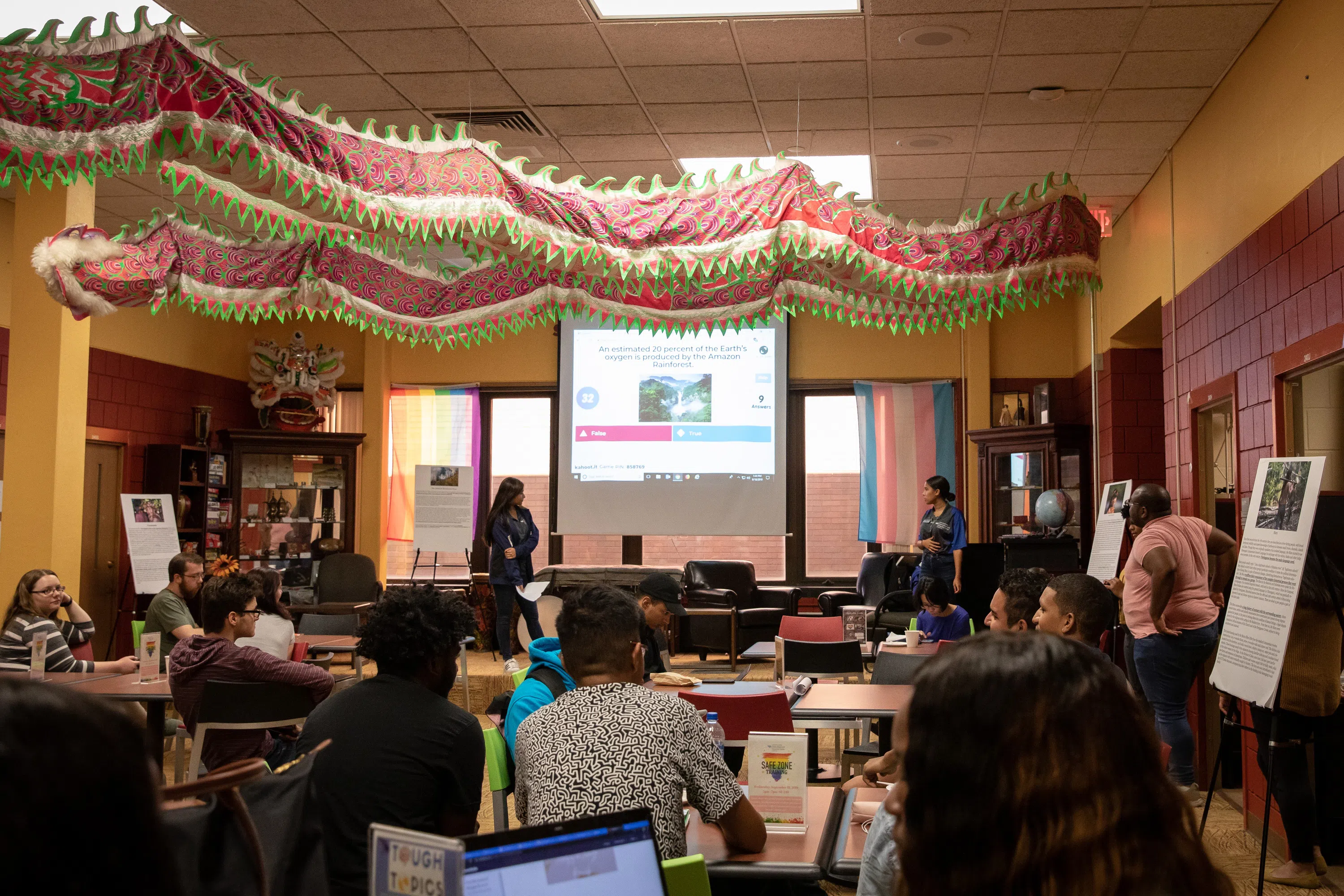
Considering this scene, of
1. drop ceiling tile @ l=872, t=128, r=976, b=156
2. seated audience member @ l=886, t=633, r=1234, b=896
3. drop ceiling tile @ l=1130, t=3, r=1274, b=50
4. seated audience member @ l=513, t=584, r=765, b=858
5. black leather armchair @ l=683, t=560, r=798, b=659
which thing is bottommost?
black leather armchair @ l=683, t=560, r=798, b=659

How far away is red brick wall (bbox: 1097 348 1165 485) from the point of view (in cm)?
823

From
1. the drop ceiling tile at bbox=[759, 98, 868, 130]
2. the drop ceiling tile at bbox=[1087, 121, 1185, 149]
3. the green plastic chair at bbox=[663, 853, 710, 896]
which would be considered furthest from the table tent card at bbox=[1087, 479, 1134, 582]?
the green plastic chair at bbox=[663, 853, 710, 896]

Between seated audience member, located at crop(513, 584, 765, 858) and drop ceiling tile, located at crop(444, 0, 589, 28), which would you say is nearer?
seated audience member, located at crop(513, 584, 765, 858)

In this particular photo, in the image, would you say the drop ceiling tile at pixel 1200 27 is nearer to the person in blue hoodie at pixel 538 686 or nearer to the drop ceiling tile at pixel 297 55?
the drop ceiling tile at pixel 297 55

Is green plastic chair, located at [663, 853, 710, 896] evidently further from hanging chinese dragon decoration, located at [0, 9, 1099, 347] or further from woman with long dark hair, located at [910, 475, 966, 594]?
woman with long dark hair, located at [910, 475, 966, 594]

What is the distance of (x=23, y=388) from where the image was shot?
687 centimetres

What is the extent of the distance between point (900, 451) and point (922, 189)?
3425 mm

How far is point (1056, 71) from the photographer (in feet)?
18.9

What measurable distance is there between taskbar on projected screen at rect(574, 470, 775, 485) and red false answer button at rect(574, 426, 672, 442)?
309 millimetres

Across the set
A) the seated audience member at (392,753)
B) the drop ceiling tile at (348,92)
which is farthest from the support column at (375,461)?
the seated audience member at (392,753)

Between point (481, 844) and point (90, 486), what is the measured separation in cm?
877

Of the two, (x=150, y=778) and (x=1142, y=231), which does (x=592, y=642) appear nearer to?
(x=150, y=778)

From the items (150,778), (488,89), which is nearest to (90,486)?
(488,89)

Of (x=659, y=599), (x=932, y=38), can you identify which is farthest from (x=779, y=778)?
(x=932, y=38)
